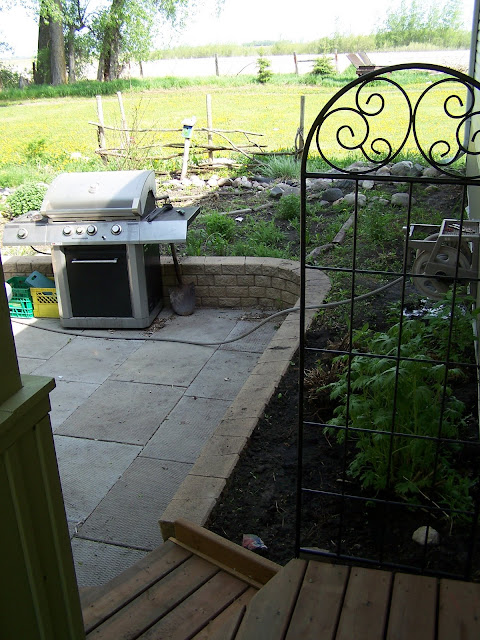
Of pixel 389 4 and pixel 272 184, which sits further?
pixel 389 4

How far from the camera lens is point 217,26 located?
3578 cm

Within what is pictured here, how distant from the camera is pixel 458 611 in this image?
205cm

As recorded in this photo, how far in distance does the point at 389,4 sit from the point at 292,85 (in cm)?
1114

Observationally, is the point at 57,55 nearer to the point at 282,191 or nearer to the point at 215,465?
the point at 282,191

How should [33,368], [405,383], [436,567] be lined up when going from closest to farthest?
1. [436,567]
2. [405,383]
3. [33,368]

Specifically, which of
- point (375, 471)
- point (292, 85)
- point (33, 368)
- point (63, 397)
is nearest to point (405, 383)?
point (375, 471)

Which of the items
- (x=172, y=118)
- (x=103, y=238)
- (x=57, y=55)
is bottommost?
(x=103, y=238)

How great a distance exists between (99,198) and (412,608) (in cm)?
432

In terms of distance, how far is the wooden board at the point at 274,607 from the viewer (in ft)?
6.66

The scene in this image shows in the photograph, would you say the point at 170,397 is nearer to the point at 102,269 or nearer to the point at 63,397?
the point at 63,397

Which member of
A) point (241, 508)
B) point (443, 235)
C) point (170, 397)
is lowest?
point (170, 397)

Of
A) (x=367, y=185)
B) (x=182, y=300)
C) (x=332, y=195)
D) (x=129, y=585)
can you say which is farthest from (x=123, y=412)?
(x=367, y=185)

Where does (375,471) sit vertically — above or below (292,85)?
below

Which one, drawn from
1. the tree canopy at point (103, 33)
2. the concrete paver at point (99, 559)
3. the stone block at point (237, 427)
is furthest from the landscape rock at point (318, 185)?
the tree canopy at point (103, 33)
